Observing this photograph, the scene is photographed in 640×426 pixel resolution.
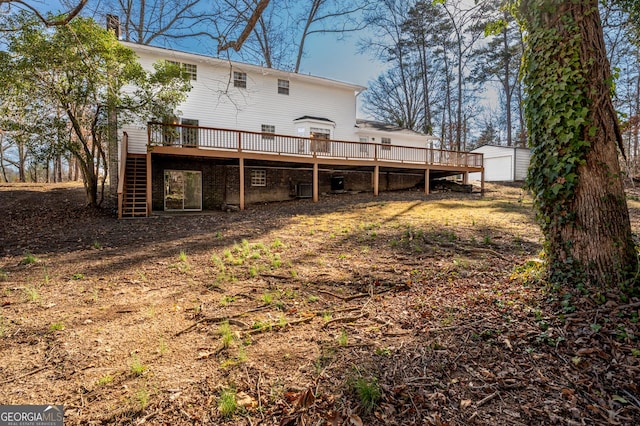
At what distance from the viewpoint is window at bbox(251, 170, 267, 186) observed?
15.5m

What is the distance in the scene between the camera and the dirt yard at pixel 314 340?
2203 mm

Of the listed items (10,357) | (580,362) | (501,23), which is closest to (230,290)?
(10,357)

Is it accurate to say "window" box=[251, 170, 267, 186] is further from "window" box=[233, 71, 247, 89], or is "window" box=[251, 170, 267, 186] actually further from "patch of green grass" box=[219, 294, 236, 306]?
"patch of green grass" box=[219, 294, 236, 306]

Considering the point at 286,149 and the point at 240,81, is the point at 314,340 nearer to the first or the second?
the point at 286,149

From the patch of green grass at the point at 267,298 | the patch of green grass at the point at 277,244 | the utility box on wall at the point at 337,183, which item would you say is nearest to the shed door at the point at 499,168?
the utility box on wall at the point at 337,183

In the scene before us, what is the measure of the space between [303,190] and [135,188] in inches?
293

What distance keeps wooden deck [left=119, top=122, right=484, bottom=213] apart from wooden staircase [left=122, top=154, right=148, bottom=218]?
455 millimetres

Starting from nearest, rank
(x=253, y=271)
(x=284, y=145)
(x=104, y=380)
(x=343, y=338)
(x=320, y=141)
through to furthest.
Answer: (x=104, y=380)
(x=343, y=338)
(x=253, y=271)
(x=320, y=141)
(x=284, y=145)

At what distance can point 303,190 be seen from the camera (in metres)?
16.3

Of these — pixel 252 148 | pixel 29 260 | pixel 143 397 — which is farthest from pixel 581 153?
pixel 252 148

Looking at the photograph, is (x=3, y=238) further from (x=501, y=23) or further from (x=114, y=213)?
(x=501, y=23)

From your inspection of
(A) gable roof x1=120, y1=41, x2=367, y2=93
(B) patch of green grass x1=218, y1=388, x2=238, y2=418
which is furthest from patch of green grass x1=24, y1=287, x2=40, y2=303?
(A) gable roof x1=120, y1=41, x2=367, y2=93

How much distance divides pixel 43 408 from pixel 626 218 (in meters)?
5.29

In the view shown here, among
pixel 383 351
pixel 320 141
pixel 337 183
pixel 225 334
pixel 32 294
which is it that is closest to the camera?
pixel 383 351
